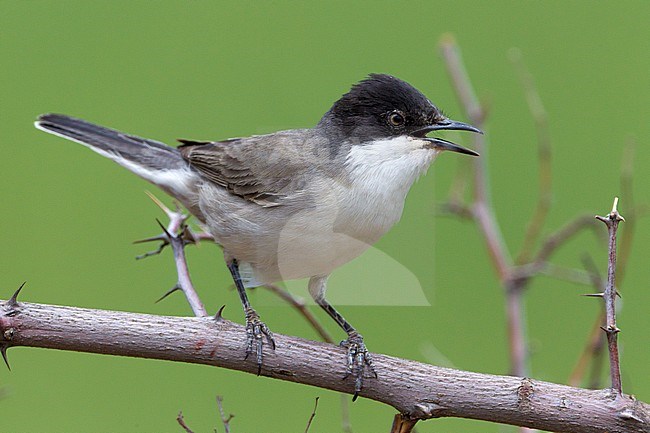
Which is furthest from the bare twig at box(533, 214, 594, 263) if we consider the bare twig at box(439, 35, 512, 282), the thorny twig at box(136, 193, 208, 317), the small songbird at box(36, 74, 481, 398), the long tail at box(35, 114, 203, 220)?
the long tail at box(35, 114, 203, 220)

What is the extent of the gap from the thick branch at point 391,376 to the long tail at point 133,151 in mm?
1329

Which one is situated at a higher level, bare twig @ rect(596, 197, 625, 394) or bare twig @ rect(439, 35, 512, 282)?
bare twig @ rect(439, 35, 512, 282)

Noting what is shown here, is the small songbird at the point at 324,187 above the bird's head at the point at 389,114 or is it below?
below

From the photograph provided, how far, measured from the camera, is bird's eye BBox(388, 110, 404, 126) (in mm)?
3072

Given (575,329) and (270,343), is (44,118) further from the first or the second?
(575,329)

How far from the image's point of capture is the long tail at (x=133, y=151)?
3.66 meters

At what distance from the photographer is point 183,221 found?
9.92ft

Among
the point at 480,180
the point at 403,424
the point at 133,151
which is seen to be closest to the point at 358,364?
the point at 403,424

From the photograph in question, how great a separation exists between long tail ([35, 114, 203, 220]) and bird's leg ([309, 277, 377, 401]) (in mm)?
724

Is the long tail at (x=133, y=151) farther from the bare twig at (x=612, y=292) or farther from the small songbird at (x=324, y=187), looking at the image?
the bare twig at (x=612, y=292)

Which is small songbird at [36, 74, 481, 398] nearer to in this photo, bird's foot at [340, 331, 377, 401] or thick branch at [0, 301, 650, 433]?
bird's foot at [340, 331, 377, 401]

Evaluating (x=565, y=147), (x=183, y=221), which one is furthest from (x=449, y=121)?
(x=565, y=147)

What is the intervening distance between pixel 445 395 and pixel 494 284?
3.03 metres

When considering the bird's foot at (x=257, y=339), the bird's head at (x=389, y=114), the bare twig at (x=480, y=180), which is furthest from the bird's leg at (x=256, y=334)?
the bare twig at (x=480, y=180)
